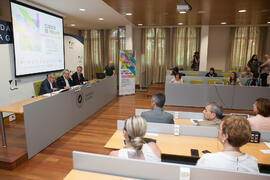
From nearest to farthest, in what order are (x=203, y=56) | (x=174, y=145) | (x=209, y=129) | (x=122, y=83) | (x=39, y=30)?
(x=174, y=145) → (x=209, y=129) → (x=39, y=30) → (x=122, y=83) → (x=203, y=56)

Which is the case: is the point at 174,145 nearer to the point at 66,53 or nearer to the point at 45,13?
the point at 45,13

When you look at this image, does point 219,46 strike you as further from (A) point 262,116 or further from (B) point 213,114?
(B) point 213,114

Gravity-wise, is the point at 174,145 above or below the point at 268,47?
below

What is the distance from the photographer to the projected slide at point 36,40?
4965mm

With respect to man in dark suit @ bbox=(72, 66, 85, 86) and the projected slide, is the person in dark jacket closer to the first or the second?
man in dark suit @ bbox=(72, 66, 85, 86)

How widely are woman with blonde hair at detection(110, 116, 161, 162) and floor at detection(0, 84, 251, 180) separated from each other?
1775 mm

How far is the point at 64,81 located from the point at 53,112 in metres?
2.11

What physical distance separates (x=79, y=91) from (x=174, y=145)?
3.30 m

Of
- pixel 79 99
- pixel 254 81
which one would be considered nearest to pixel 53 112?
pixel 79 99

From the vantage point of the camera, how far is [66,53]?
754 centimetres

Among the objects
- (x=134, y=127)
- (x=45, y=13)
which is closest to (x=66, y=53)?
(x=45, y=13)

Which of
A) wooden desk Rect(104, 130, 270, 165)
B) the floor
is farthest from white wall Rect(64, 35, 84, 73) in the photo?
wooden desk Rect(104, 130, 270, 165)

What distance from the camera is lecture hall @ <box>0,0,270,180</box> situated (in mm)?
1674

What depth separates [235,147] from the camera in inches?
60.6
